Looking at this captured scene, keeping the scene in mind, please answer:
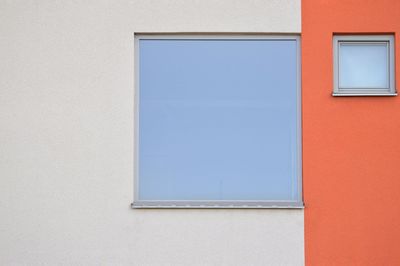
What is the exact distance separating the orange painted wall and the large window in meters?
0.19

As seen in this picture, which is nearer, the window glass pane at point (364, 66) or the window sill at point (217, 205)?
the window sill at point (217, 205)

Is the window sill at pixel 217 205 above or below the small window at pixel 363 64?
below

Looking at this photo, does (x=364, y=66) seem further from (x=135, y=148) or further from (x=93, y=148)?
(x=93, y=148)

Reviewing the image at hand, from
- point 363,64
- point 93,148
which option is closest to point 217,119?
point 93,148

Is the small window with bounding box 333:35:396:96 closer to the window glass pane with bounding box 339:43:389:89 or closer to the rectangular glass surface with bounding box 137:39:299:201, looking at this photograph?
the window glass pane with bounding box 339:43:389:89

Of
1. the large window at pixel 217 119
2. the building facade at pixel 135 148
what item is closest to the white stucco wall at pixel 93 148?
the building facade at pixel 135 148

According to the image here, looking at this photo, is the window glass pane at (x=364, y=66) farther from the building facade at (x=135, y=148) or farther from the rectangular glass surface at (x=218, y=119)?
the rectangular glass surface at (x=218, y=119)

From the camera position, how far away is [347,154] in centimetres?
699

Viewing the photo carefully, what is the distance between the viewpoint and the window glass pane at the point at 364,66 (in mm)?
7090

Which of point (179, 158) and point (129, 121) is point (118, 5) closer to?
point (129, 121)

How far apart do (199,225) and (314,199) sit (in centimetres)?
121

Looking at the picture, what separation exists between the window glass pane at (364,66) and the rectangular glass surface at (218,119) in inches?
20.4

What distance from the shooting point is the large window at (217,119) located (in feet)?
23.3

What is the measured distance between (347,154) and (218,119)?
4.53 feet
